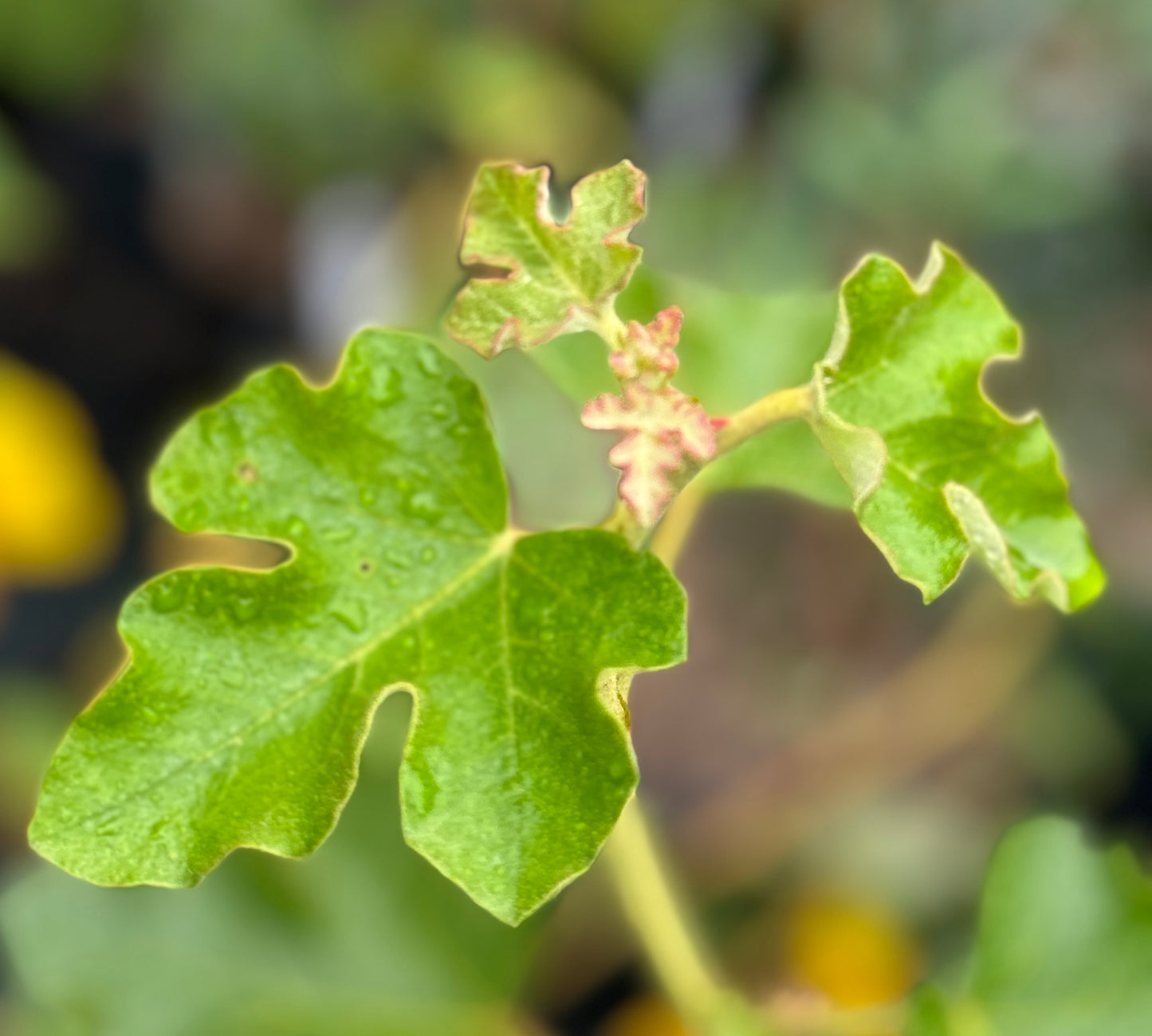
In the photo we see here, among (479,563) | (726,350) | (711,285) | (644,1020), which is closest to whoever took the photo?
(479,563)

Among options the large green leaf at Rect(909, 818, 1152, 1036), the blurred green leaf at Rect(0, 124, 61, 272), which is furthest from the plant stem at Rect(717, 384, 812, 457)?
the blurred green leaf at Rect(0, 124, 61, 272)

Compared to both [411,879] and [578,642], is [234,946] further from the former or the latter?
[578,642]

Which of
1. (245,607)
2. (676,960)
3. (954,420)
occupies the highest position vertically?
(954,420)

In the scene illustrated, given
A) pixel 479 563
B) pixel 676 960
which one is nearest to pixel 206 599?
pixel 479 563

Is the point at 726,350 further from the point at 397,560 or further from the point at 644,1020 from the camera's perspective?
the point at 644,1020

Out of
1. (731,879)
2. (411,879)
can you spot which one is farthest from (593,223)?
(731,879)

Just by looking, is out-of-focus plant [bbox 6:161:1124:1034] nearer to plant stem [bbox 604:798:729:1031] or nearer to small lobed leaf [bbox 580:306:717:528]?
small lobed leaf [bbox 580:306:717:528]

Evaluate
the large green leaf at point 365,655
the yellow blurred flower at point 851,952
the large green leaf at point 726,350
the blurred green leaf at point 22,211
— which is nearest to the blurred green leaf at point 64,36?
the blurred green leaf at point 22,211
